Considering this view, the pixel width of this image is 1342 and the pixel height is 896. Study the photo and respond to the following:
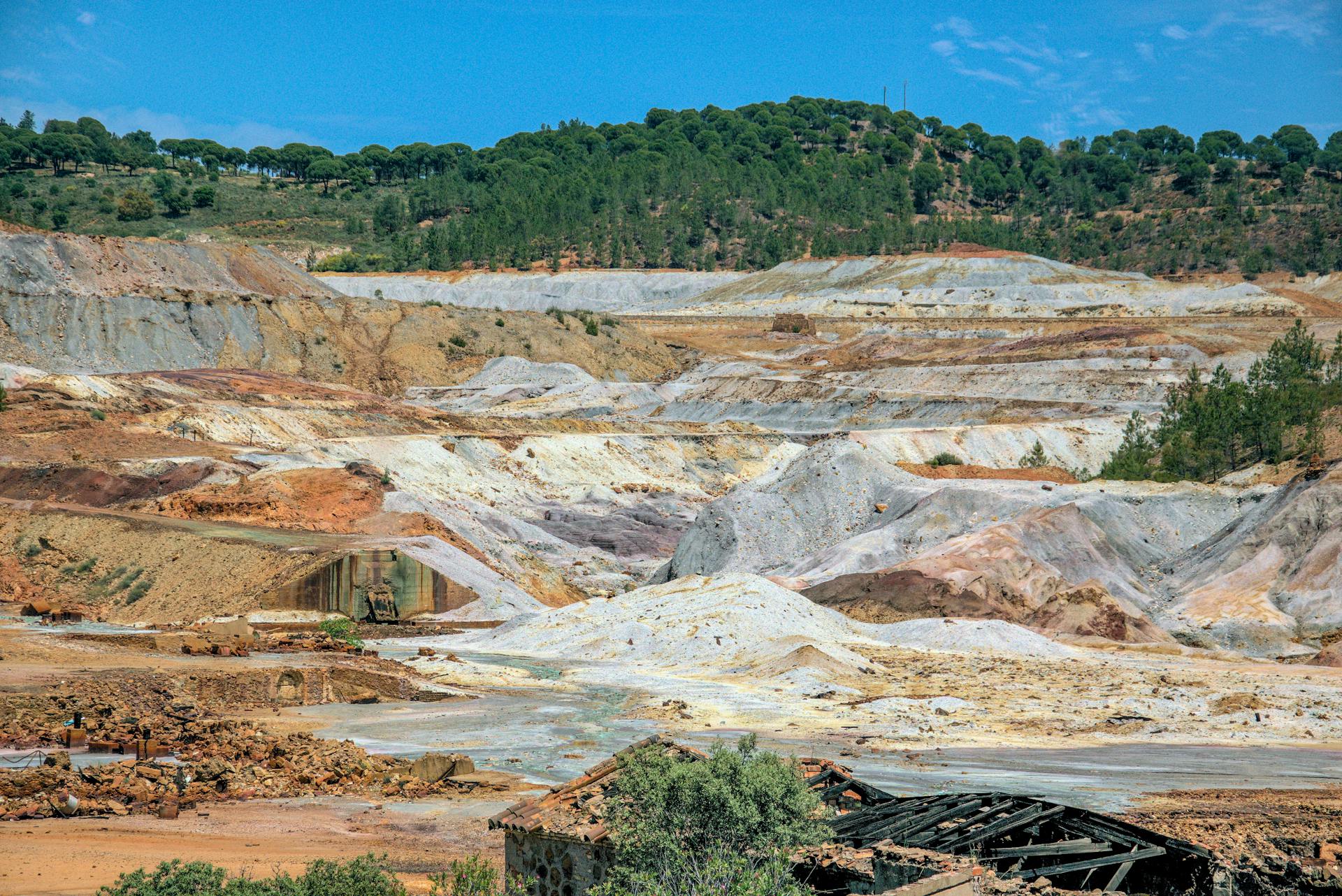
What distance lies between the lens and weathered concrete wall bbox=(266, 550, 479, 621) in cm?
4153

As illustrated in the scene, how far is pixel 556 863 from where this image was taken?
1364 centimetres

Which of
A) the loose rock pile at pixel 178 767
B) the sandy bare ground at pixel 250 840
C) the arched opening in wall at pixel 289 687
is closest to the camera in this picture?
the sandy bare ground at pixel 250 840

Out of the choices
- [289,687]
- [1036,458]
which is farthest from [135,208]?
[289,687]

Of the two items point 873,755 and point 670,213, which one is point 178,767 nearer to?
point 873,755

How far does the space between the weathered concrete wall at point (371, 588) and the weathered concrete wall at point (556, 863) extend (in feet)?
93.7

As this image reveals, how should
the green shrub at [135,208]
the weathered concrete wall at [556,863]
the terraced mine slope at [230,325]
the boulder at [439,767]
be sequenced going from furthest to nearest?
the green shrub at [135,208] → the terraced mine slope at [230,325] → the boulder at [439,767] → the weathered concrete wall at [556,863]

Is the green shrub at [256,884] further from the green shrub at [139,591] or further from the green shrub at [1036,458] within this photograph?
the green shrub at [1036,458]

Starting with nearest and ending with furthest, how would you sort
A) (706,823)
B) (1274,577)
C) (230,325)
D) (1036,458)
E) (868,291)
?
(706,823) → (1274,577) → (1036,458) → (230,325) → (868,291)

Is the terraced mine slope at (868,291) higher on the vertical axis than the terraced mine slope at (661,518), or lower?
higher

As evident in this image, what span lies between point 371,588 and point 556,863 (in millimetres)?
30048

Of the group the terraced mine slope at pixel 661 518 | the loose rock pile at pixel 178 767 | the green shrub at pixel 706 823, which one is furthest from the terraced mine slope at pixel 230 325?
the green shrub at pixel 706 823

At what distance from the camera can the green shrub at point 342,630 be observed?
37713 mm

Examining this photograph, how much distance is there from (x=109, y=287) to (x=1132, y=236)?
122 metres

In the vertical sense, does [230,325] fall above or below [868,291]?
below
